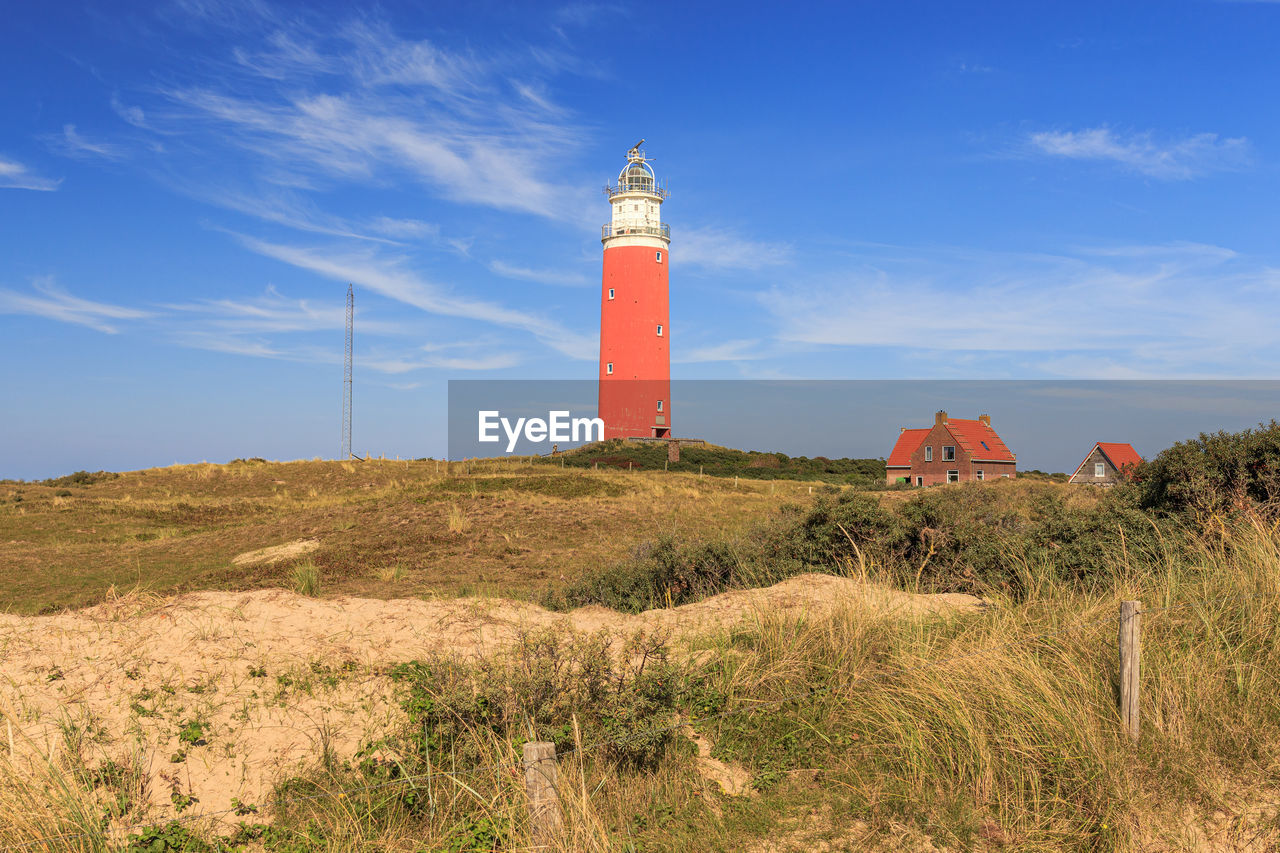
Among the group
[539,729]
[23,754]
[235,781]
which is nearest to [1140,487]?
[539,729]

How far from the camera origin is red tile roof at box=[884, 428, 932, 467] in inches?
2036

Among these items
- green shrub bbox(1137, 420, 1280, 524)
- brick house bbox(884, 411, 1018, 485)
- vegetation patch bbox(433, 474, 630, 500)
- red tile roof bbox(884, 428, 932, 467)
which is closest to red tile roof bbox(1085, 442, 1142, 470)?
brick house bbox(884, 411, 1018, 485)

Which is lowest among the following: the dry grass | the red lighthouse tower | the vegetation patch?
the dry grass

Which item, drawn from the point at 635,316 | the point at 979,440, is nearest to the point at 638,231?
the point at 635,316

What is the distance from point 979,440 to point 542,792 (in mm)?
50291

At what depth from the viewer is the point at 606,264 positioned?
5322 cm

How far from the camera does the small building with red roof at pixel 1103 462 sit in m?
47.8

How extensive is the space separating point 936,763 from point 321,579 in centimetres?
1466

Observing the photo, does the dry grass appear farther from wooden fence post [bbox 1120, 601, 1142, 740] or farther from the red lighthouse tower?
the red lighthouse tower

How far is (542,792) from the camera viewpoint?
4141 mm

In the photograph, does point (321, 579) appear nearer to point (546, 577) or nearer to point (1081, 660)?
point (546, 577)

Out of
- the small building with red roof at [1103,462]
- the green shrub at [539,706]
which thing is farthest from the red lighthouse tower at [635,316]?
the green shrub at [539,706]

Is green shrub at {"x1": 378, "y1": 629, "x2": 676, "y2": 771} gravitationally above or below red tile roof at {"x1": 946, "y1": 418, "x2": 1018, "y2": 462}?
below

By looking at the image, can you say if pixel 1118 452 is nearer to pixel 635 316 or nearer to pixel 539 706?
pixel 635 316
